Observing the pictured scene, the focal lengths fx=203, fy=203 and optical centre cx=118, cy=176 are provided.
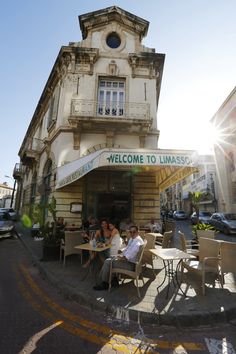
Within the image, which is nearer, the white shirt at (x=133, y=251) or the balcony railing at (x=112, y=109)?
the white shirt at (x=133, y=251)

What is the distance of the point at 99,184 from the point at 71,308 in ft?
25.5

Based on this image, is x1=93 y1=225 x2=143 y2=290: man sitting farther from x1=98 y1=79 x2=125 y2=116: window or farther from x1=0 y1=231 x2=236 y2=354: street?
x1=98 y1=79 x2=125 y2=116: window

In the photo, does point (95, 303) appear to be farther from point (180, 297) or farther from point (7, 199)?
point (7, 199)

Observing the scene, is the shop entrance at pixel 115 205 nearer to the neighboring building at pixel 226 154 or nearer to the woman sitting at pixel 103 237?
the woman sitting at pixel 103 237

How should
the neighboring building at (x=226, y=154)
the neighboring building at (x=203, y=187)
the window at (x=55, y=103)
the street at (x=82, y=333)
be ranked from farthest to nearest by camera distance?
1. the neighboring building at (x=203, y=187)
2. the neighboring building at (x=226, y=154)
3. the window at (x=55, y=103)
4. the street at (x=82, y=333)

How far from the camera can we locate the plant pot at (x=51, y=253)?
691cm

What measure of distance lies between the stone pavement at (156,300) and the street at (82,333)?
5.4 inches

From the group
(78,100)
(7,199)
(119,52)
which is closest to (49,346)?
(78,100)

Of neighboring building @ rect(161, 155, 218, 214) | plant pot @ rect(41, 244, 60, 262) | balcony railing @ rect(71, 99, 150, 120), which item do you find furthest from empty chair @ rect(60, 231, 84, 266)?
neighboring building @ rect(161, 155, 218, 214)

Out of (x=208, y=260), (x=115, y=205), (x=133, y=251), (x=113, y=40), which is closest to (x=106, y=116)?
(x=115, y=205)

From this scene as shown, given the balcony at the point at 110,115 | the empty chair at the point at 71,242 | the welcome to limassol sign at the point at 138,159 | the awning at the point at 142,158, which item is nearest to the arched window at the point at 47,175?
the balcony at the point at 110,115

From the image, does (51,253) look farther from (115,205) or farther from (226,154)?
(226,154)

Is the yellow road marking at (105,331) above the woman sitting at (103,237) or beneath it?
beneath

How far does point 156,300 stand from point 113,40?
15.0 metres
